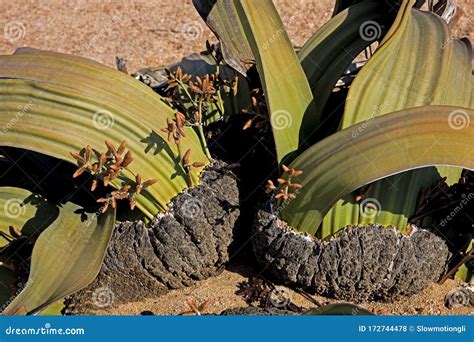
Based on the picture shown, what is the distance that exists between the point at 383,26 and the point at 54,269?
935 millimetres

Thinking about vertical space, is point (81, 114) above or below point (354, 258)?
above

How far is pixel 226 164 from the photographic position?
5.33 ft

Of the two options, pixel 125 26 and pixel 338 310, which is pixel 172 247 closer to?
pixel 338 310

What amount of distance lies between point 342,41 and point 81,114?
66cm

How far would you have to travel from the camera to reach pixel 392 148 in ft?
4.30

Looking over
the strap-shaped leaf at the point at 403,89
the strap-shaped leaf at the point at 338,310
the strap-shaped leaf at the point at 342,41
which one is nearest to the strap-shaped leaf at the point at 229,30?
the strap-shaped leaf at the point at 342,41

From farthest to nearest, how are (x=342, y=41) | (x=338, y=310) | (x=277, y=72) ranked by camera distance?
(x=342, y=41), (x=277, y=72), (x=338, y=310)

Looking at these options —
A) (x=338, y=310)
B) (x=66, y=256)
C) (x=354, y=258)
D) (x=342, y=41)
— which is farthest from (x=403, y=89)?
(x=66, y=256)

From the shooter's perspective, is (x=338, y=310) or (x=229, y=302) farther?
(x=229, y=302)

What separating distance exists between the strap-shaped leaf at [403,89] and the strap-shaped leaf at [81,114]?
383 millimetres

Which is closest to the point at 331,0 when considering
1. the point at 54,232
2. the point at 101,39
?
the point at 101,39

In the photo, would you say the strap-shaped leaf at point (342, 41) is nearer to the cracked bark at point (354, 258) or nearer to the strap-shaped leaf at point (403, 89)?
the strap-shaped leaf at point (403, 89)

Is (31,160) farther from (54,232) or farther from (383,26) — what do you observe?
(383,26)

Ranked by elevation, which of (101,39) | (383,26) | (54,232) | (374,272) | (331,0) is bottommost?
(374,272)
